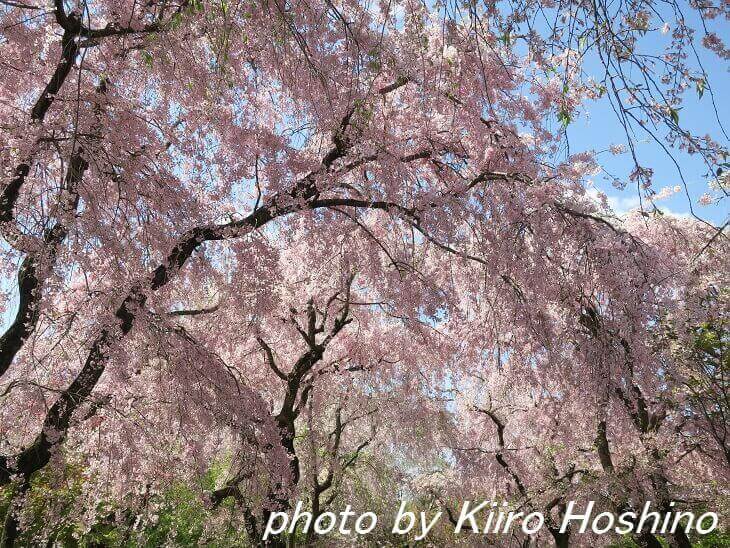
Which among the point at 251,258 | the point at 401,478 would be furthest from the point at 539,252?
the point at 401,478

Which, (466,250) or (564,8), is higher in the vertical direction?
(466,250)

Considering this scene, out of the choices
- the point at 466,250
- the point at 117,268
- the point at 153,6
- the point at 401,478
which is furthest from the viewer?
the point at 401,478

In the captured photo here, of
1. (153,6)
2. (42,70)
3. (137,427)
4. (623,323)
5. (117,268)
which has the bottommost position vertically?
(137,427)

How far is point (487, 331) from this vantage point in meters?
8.99

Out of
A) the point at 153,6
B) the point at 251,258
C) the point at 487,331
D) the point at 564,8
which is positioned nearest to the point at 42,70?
the point at 153,6

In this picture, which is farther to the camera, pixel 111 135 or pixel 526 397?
pixel 526 397

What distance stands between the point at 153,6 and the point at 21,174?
7.50ft

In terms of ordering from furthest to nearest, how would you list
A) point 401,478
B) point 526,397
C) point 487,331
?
point 401,478
point 526,397
point 487,331

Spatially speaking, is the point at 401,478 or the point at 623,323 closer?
the point at 623,323

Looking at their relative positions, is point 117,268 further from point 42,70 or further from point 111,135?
point 42,70

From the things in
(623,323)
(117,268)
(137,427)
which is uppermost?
(623,323)

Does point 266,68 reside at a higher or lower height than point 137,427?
higher

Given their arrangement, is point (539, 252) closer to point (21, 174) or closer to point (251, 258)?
point (251, 258)

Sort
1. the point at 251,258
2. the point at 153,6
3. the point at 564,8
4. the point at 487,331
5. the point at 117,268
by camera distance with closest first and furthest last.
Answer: the point at 564,8, the point at 117,268, the point at 153,6, the point at 251,258, the point at 487,331
